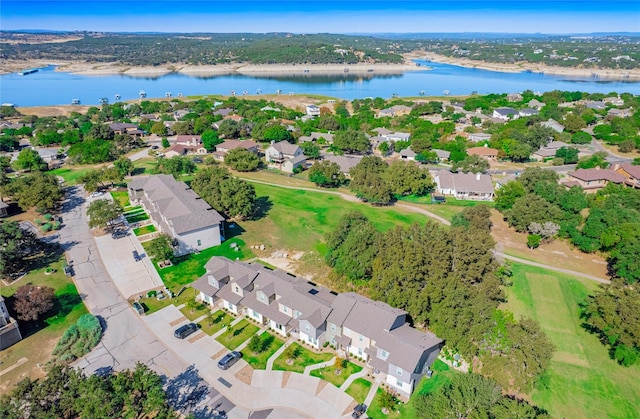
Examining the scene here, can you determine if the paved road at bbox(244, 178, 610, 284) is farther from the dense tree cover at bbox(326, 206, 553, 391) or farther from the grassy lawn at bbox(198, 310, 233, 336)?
the grassy lawn at bbox(198, 310, 233, 336)

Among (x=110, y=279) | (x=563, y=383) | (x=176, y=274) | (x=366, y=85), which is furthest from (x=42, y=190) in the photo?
(x=366, y=85)

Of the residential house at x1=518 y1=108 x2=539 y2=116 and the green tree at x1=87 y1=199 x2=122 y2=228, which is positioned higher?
the residential house at x1=518 y1=108 x2=539 y2=116

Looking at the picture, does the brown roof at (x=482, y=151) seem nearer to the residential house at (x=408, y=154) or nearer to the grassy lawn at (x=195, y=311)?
the residential house at (x=408, y=154)

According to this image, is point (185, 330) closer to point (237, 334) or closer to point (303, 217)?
point (237, 334)

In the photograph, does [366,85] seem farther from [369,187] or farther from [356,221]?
[356,221]

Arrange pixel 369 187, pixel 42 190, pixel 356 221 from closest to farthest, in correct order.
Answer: pixel 356 221
pixel 42 190
pixel 369 187

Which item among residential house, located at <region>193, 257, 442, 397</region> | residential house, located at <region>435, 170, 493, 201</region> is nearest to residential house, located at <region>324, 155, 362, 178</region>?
residential house, located at <region>435, 170, 493, 201</region>

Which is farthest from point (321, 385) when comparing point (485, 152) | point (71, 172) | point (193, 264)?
point (485, 152)
